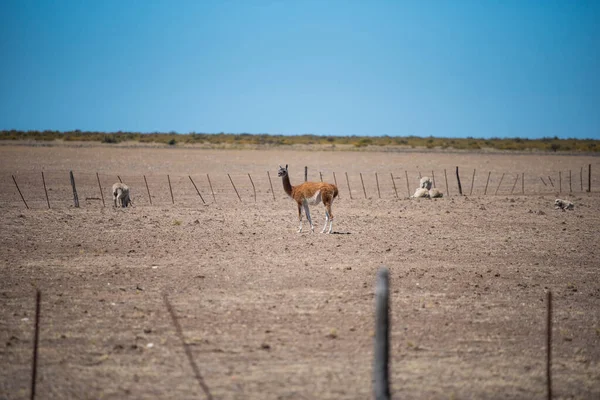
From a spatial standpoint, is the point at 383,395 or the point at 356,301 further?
the point at 356,301

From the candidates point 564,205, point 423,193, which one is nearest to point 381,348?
point 564,205

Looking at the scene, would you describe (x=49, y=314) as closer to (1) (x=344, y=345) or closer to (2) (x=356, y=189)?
(1) (x=344, y=345)

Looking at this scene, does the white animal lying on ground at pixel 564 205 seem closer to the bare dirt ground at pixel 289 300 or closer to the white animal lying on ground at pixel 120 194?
the bare dirt ground at pixel 289 300

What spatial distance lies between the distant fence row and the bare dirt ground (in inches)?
103

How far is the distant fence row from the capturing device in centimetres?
2792

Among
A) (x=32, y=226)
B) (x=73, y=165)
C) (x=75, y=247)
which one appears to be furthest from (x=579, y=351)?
(x=73, y=165)

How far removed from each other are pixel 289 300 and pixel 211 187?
789 inches

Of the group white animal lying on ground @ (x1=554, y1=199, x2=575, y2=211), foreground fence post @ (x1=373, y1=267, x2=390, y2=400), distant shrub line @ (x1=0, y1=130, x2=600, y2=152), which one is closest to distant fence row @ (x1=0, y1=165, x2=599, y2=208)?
white animal lying on ground @ (x1=554, y1=199, x2=575, y2=211)

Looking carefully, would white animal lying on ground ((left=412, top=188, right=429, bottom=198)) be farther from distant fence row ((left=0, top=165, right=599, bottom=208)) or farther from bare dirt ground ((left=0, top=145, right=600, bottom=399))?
bare dirt ground ((left=0, top=145, right=600, bottom=399))

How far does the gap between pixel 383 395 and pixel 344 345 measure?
2988mm

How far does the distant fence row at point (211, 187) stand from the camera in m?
27.9

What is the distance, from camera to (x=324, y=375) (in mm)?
8062

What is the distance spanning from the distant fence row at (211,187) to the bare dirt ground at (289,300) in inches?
103

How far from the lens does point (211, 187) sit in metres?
31.1
